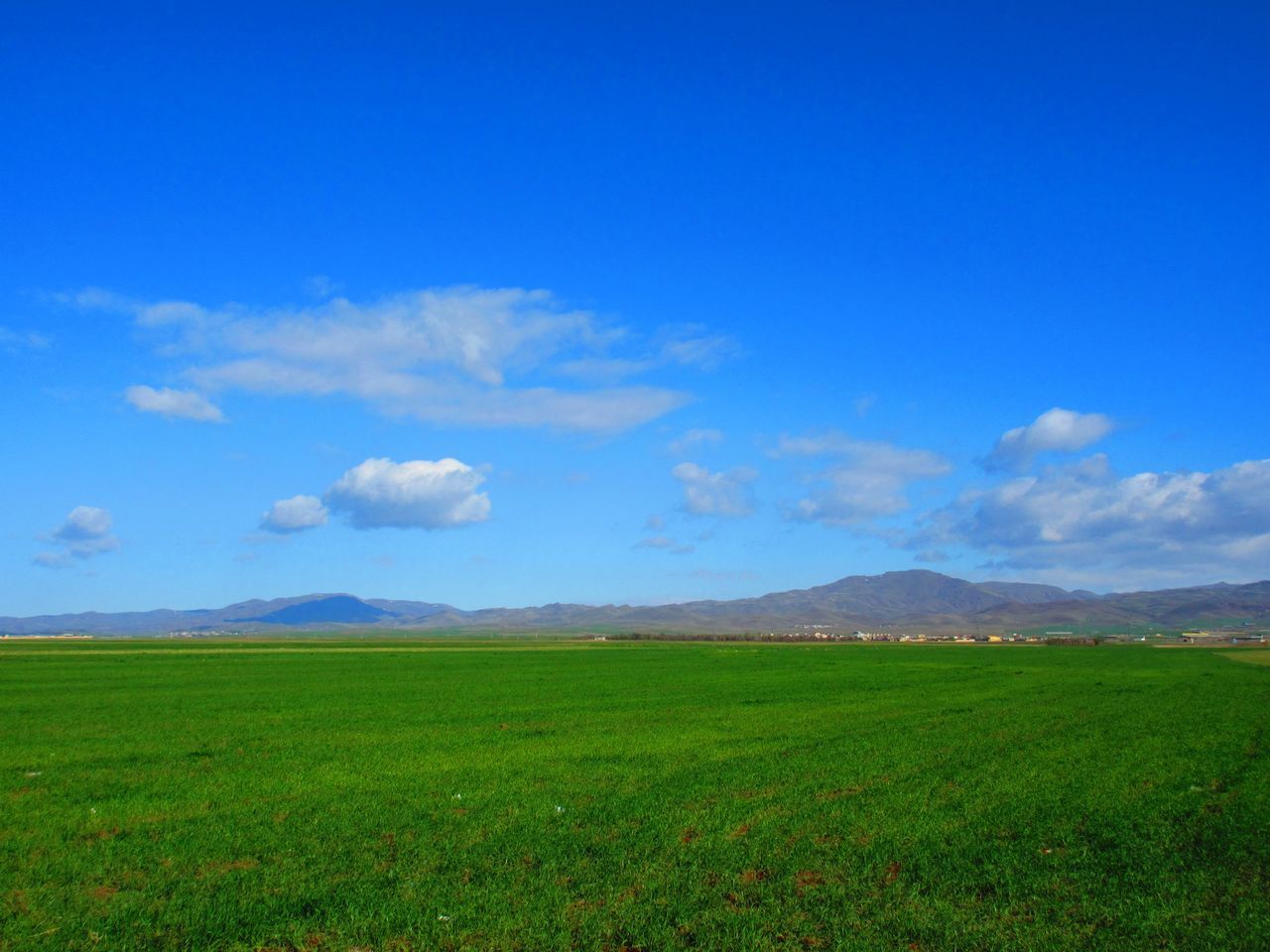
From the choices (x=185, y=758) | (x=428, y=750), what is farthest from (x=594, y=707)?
(x=185, y=758)

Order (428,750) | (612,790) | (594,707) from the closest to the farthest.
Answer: (612,790) < (428,750) < (594,707)

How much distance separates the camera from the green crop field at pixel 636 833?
31.8ft

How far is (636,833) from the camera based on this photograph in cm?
1352

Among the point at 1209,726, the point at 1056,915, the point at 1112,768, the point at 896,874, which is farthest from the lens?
the point at 1209,726

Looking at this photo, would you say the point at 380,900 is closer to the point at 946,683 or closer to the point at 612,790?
the point at 612,790

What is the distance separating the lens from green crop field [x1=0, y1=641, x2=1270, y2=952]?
381 inches

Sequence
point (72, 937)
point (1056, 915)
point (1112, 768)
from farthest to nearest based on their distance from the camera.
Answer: point (1112, 768), point (1056, 915), point (72, 937)

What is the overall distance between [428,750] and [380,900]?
489 inches

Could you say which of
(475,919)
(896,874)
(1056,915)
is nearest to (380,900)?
(475,919)

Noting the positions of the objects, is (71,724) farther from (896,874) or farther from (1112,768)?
(1112,768)

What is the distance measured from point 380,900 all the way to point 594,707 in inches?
982

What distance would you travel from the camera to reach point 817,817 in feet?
47.8

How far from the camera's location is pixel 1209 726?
2805 centimetres

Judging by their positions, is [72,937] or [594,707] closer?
[72,937]
